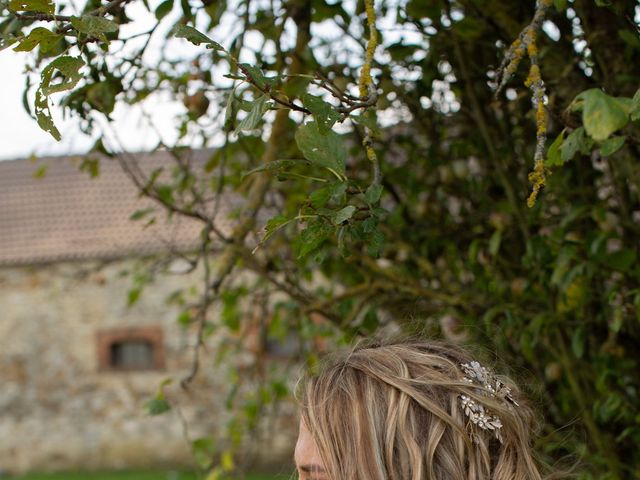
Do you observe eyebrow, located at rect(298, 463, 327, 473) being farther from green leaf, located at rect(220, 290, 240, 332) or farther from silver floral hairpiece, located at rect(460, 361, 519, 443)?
green leaf, located at rect(220, 290, 240, 332)

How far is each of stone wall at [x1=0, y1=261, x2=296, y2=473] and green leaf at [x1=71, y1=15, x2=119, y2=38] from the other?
13.2m

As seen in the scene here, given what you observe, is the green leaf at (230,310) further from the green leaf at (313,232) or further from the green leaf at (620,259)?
the green leaf at (313,232)

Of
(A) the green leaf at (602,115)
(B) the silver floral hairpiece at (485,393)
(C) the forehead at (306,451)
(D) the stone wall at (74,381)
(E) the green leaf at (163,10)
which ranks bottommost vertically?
(D) the stone wall at (74,381)

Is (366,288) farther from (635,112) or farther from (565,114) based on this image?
(635,112)

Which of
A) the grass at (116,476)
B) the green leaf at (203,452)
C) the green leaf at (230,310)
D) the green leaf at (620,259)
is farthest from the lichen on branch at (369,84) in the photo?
the grass at (116,476)

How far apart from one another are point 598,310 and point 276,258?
3.50 ft

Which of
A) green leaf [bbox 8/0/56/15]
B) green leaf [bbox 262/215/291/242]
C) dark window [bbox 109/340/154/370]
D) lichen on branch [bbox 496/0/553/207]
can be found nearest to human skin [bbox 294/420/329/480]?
green leaf [bbox 262/215/291/242]

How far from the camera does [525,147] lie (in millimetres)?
2805

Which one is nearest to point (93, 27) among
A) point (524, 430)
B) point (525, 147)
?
point (524, 430)

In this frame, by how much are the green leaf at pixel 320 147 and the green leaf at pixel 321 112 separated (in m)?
0.07

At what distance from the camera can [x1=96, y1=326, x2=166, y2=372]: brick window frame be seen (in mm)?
14648

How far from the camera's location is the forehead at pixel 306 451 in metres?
1.63

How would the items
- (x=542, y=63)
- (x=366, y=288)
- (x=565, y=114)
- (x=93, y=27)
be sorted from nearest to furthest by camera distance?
(x=93, y=27) < (x=565, y=114) < (x=542, y=63) < (x=366, y=288)

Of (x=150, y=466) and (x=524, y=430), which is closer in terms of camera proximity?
(x=524, y=430)
